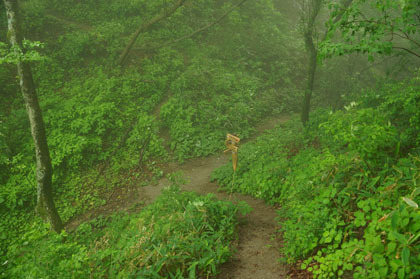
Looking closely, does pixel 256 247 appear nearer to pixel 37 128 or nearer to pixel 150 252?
pixel 150 252

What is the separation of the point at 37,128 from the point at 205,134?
5857mm

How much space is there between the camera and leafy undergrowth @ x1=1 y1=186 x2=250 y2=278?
350 centimetres

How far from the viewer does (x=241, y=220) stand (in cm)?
529

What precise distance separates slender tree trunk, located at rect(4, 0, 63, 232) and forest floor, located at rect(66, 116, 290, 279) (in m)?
0.83

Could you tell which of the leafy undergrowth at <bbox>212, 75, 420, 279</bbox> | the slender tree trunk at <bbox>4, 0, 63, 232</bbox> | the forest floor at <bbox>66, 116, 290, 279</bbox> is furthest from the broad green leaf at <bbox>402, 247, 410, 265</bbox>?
the slender tree trunk at <bbox>4, 0, 63, 232</bbox>

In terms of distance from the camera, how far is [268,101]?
13.3 metres

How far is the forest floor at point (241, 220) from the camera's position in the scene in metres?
4.02

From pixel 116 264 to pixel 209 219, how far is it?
→ 1.73 metres

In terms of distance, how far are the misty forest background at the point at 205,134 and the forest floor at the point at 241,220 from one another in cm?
24

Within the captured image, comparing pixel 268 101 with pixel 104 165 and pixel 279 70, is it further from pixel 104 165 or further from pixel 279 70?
pixel 104 165

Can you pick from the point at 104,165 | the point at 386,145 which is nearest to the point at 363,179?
the point at 386,145

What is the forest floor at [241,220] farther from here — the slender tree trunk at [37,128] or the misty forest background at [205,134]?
the slender tree trunk at [37,128]

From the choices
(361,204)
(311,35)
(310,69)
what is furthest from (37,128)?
(311,35)

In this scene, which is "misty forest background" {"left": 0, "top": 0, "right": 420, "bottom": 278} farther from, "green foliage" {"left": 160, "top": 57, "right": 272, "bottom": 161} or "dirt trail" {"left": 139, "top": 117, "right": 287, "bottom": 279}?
"dirt trail" {"left": 139, "top": 117, "right": 287, "bottom": 279}
